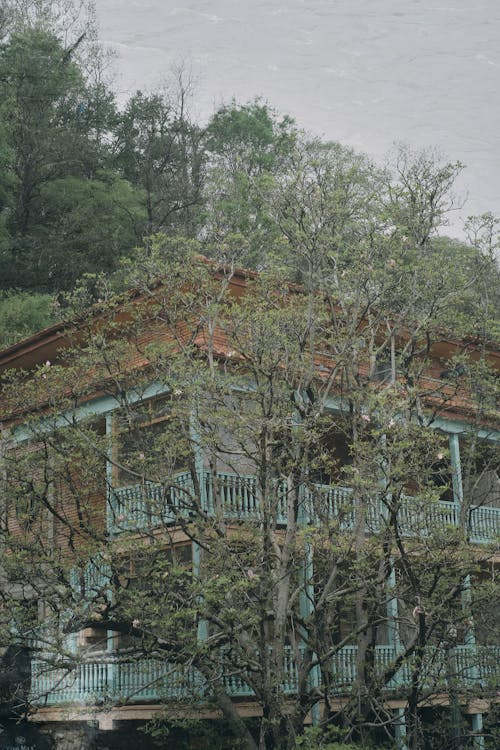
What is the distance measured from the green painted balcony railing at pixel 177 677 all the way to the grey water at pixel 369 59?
203 feet

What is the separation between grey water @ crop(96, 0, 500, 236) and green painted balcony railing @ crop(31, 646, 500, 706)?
203ft

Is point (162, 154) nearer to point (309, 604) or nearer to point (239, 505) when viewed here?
point (309, 604)

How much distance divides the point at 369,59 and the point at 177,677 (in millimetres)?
Answer: 80890

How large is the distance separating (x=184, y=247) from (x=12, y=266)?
1789cm

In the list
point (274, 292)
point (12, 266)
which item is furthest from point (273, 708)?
point (12, 266)

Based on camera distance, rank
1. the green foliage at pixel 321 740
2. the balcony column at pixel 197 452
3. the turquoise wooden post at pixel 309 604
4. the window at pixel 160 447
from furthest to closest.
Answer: the turquoise wooden post at pixel 309 604 < the balcony column at pixel 197 452 < the window at pixel 160 447 < the green foliage at pixel 321 740

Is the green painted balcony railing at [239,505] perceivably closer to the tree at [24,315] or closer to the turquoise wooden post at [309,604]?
the turquoise wooden post at [309,604]

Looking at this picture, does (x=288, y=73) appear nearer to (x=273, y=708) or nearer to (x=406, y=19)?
(x=406, y=19)

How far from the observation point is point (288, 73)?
310 feet

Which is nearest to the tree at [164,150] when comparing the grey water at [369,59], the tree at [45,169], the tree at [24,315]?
the tree at [45,169]

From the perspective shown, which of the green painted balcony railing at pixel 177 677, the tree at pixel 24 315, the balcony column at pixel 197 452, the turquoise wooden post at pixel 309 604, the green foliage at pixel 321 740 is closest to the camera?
the green foliage at pixel 321 740

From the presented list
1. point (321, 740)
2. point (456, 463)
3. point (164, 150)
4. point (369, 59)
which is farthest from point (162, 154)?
point (369, 59)

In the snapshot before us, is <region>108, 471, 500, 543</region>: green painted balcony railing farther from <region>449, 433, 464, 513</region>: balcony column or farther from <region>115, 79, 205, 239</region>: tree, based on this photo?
<region>115, 79, 205, 239</region>: tree

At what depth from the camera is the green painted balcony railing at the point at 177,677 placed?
15.5 metres
